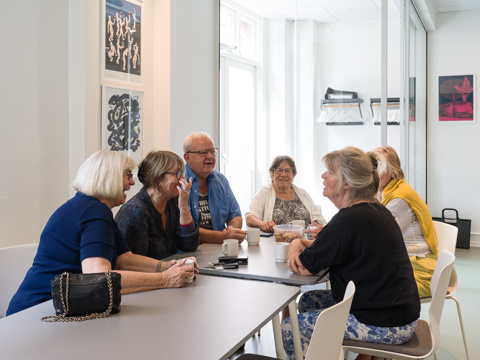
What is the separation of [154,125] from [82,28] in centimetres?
102

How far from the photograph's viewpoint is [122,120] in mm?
3553

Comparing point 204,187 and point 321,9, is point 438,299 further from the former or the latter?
point 321,9

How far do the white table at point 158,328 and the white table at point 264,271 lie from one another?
194mm

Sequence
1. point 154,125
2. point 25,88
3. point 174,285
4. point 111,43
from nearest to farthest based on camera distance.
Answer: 1. point 174,285
2. point 25,88
3. point 111,43
4. point 154,125

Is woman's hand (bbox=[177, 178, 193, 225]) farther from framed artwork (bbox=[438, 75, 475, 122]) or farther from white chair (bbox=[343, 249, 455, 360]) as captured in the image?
framed artwork (bbox=[438, 75, 475, 122])

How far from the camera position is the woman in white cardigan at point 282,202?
3854mm

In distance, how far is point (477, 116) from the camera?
7.43 meters

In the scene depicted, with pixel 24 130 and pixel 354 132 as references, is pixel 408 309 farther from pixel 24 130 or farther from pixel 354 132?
pixel 354 132

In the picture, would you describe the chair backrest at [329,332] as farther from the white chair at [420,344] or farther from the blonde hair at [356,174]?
the blonde hair at [356,174]

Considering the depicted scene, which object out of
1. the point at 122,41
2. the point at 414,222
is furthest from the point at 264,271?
the point at 122,41

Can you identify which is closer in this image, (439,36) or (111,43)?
(111,43)

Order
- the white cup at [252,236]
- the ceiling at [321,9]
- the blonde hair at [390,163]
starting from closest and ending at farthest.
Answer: the white cup at [252,236] < the blonde hair at [390,163] < the ceiling at [321,9]

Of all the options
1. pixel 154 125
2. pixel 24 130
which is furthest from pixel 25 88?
pixel 154 125

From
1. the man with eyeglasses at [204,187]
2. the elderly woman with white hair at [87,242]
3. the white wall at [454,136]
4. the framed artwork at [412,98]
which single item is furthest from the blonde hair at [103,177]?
the white wall at [454,136]
